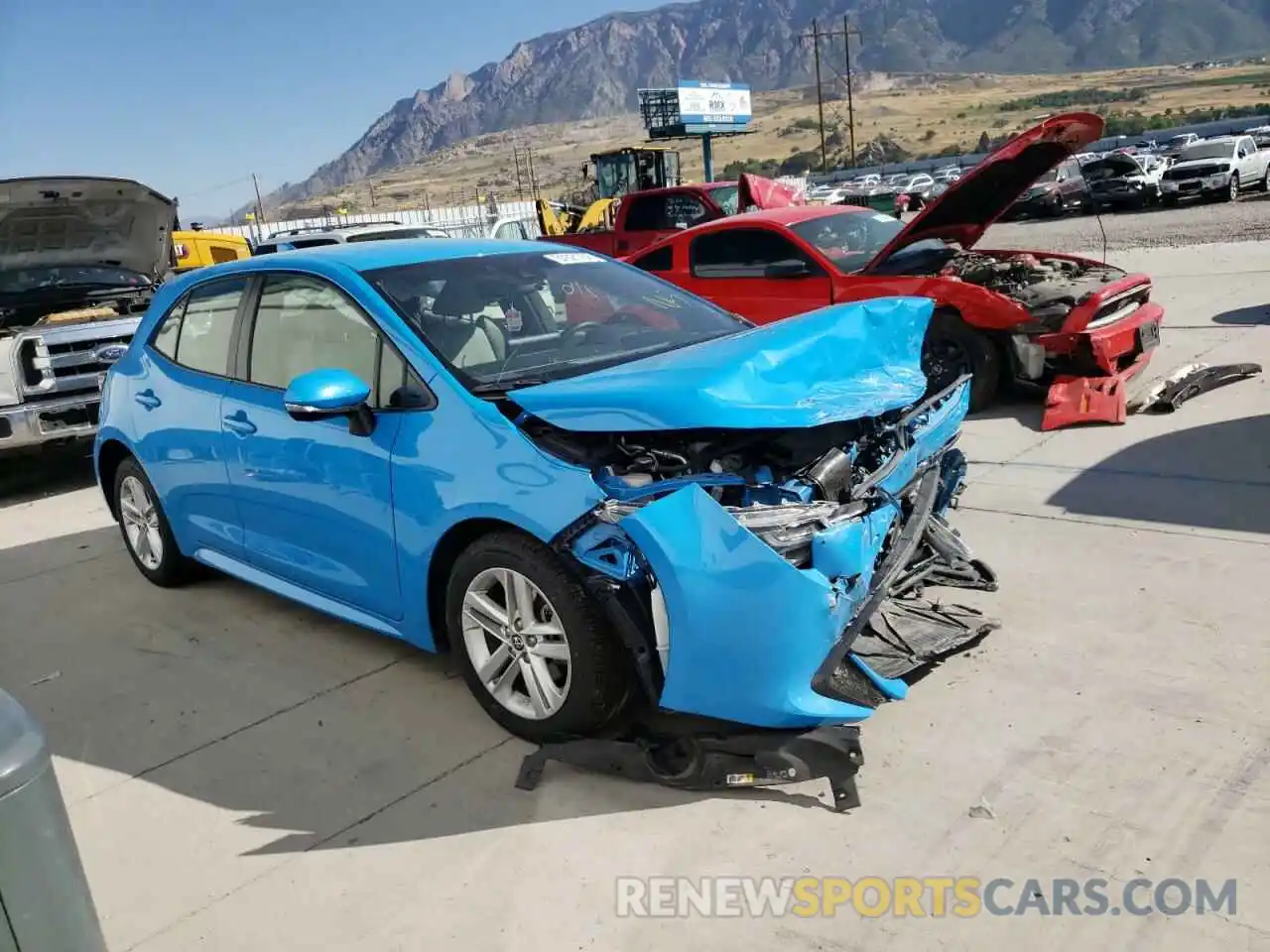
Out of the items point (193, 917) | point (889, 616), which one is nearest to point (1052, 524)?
point (889, 616)

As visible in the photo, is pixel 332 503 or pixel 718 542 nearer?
pixel 718 542

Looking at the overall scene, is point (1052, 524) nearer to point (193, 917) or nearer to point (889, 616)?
point (889, 616)

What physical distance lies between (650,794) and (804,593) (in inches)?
33.5

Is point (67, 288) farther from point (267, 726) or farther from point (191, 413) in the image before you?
point (267, 726)

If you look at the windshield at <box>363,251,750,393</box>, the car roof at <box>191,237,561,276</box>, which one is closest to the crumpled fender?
the windshield at <box>363,251,750,393</box>

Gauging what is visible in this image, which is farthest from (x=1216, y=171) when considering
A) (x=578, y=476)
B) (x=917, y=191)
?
(x=578, y=476)

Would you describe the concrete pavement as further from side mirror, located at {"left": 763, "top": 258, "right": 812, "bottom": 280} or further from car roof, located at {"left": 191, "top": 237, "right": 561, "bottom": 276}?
side mirror, located at {"left": 763, "top": 258, "right": 812, "bottom": 280}

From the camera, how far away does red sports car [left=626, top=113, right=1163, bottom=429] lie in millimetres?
6879

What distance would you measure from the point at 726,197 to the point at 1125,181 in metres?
16.7

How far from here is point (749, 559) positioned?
2.84 meters

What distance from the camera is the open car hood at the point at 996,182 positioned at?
21.4 ft

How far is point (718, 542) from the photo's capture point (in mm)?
2861

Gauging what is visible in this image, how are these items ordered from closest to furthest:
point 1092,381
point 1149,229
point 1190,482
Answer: point 1190,482 < point 1092,381 < point 1149,229

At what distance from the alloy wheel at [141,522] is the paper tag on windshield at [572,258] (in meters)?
2.43
